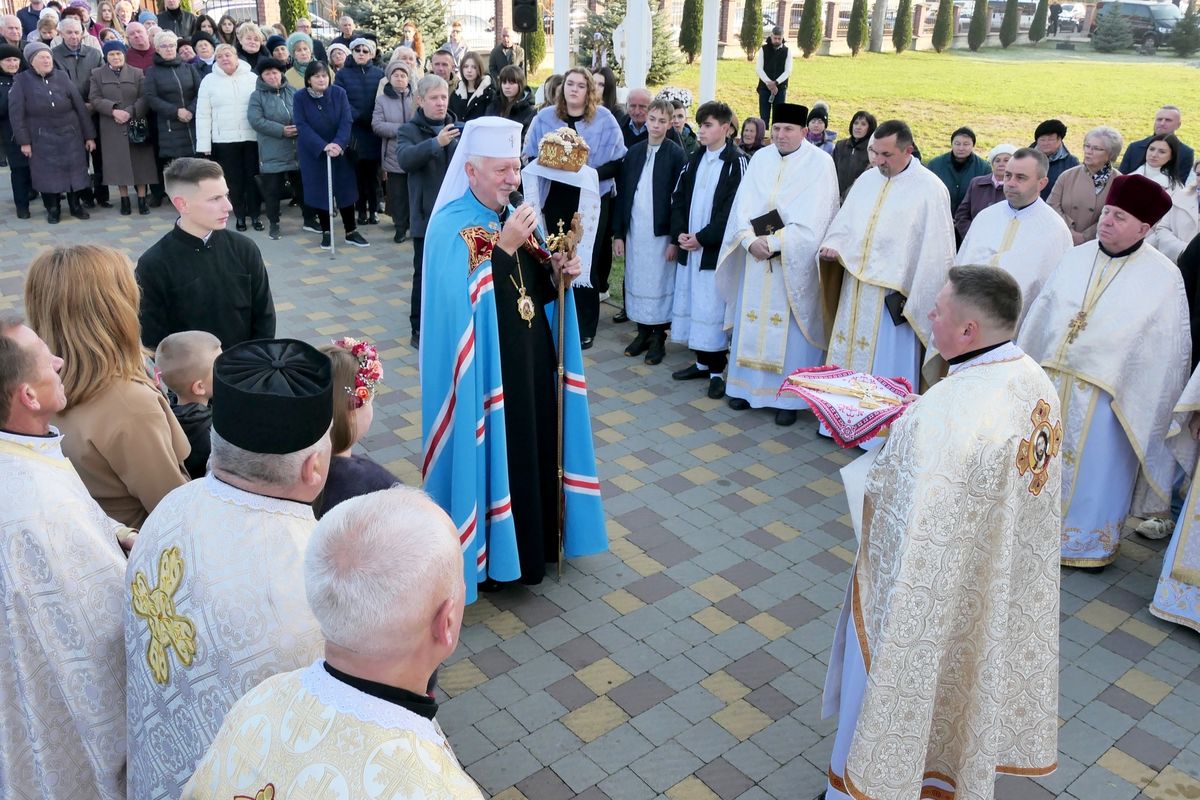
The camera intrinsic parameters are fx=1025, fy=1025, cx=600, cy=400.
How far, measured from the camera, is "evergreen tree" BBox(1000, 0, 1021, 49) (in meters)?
35.4

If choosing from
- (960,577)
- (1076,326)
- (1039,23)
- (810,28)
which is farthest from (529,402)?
(1039,23)

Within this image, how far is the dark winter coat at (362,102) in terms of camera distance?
10945 millimetres

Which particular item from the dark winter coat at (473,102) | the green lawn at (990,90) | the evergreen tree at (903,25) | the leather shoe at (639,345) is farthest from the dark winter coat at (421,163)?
the evergreen tree at (903,25)

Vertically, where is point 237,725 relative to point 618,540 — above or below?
above

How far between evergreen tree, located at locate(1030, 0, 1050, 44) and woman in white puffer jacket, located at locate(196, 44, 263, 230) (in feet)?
106

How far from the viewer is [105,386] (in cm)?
310

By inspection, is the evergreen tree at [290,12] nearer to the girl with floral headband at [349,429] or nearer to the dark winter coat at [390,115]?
the dark winter coat at [390,115]

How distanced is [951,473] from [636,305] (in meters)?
5.32

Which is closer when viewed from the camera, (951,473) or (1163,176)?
(951,473)

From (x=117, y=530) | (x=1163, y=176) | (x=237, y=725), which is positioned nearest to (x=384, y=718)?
(x=237, y=725)

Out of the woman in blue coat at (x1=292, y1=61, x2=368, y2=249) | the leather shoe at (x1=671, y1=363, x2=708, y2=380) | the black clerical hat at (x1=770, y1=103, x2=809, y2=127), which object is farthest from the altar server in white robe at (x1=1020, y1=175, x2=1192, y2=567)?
the woman in blue coat at (x1=292, y1=61, x2=368, y2=249)

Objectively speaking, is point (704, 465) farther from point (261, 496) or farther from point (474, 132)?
point (261, 496)

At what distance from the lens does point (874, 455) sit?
3.36m

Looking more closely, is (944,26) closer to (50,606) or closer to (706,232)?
(706,232)
